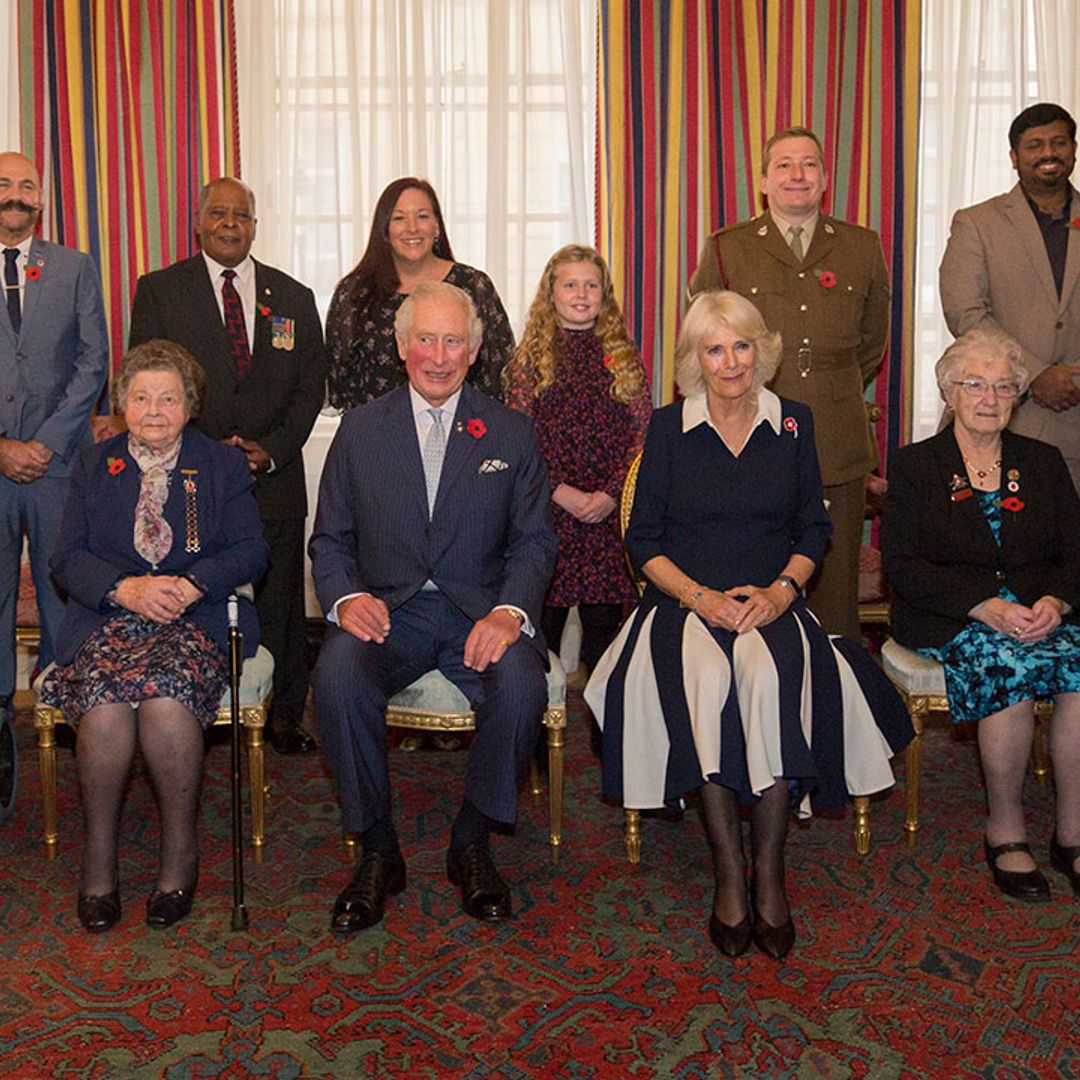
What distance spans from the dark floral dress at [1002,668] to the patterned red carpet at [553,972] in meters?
0.45

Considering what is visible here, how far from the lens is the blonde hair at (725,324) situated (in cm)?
361

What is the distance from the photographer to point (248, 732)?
371 centimetres

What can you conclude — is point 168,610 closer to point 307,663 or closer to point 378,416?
point 378,416

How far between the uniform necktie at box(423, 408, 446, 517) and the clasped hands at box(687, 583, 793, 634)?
746 millimetres

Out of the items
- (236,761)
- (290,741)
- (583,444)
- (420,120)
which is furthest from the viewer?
(420,120)

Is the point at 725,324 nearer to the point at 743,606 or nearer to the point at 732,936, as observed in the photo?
the point at 743,606

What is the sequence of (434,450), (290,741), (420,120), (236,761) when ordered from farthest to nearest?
(420,120)
(290,741)
(434,450)
(236,761)

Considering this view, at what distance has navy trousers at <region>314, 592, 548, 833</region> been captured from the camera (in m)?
3.34

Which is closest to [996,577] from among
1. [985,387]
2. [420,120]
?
[985,387]

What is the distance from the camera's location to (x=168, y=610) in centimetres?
354

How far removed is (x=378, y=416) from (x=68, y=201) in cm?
290

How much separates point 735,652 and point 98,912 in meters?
1.66

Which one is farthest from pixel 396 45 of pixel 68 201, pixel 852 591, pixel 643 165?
pixel 852 591

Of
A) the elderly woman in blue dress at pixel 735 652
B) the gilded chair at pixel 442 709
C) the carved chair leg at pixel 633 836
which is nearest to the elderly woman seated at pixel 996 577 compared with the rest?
the elderly woman in blue dress at pixel 735 652
